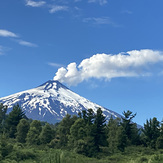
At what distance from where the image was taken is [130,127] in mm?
70750

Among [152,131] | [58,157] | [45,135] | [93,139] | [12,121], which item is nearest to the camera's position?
[58,157]

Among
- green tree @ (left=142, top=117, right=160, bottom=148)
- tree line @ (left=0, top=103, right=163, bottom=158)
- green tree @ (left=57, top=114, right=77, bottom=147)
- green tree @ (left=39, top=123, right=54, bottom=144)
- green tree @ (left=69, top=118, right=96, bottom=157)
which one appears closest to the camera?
green tree @ (left=69, top=118, right=96, bottom=157)

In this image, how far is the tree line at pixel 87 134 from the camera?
56188 mm

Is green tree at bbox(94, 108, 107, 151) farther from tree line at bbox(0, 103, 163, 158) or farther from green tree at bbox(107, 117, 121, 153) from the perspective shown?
green tree at bbox(107, 117, 121, 153)

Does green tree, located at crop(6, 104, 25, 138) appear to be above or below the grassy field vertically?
above

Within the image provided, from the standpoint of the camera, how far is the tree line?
56.2 meters

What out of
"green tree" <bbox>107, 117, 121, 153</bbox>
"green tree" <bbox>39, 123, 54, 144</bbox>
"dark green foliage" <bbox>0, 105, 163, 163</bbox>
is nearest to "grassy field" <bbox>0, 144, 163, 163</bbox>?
"dark green foliage" <bbox>0, 105, 163, 163</bbox>

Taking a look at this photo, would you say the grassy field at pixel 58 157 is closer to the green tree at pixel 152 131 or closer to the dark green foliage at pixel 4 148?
the dark green foliage at pixel 4 148

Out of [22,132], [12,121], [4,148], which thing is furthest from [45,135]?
[4,148]

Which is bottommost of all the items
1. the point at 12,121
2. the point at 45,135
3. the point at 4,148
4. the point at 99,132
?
the point at 4,148

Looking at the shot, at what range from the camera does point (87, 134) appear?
184 ft

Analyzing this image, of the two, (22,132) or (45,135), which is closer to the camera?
(45,135)

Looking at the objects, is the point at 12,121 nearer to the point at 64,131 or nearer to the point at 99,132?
the point at 64,131

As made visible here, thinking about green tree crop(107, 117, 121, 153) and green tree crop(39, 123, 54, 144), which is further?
green tree crop(39, 123, 54, 144)
